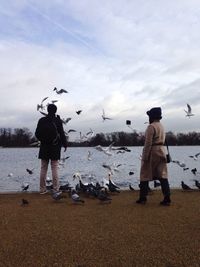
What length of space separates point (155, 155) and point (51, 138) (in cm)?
321

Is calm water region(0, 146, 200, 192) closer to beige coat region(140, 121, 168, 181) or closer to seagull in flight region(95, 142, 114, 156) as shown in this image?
seagull in flight region(95, 142, 114, 156)

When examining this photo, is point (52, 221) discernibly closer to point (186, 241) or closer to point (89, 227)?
point (89, 227)

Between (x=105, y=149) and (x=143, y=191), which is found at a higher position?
(x=105, y=149)

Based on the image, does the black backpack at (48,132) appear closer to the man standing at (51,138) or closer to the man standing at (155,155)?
the man standing at (51,138)

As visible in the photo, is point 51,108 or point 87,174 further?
point 87,174

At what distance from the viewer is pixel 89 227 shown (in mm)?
8898

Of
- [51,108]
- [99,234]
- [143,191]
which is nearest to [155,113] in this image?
[143,191]

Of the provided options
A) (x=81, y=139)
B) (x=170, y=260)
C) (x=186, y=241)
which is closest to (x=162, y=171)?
(x=186, y=241)

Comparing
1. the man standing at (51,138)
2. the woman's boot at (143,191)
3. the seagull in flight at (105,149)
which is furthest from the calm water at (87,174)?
the woman's boot at (143,191)

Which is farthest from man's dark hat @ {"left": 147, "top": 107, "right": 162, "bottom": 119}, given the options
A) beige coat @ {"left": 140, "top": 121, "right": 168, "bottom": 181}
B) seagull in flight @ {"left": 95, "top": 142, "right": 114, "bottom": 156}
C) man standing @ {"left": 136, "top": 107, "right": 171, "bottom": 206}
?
seagull in flight @ {"left": 95, "top": 142, "right": 114, "bottom": 156}

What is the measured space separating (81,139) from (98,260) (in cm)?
1062

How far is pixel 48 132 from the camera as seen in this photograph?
43.6ft

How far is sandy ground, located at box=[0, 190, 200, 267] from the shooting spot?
6.89 metres

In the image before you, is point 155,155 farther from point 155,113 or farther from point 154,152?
point 155,113
